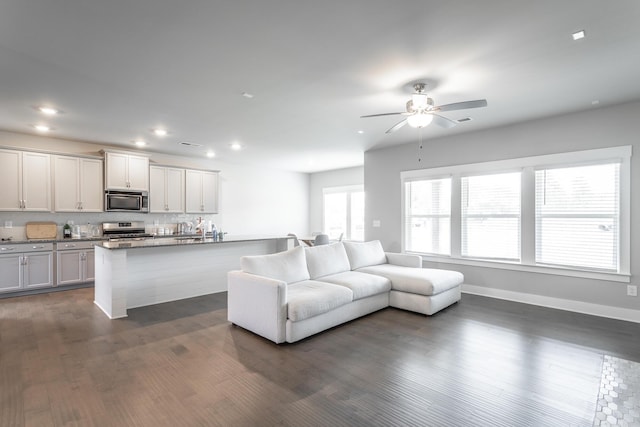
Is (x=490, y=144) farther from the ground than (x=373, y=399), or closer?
farther from the ground

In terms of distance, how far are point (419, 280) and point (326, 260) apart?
128cm

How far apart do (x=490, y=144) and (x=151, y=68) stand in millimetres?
4901

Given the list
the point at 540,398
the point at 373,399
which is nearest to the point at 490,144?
the point at 540,398

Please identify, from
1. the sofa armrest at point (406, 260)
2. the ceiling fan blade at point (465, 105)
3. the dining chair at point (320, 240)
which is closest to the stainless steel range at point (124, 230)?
the dining chair at point (320, 240)

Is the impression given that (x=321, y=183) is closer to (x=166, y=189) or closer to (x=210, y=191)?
(x=210, y=191)

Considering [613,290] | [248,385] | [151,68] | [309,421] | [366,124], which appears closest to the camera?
[309,421]

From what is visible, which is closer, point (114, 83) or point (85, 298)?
point (114, 83)

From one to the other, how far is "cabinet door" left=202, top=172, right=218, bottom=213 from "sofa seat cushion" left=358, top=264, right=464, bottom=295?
440cm

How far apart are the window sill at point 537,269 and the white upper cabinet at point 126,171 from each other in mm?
5807

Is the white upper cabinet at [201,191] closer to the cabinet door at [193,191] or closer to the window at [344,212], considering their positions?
the cabinet door at [193,191]

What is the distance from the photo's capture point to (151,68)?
3.06 m

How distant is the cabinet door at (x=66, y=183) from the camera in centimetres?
557

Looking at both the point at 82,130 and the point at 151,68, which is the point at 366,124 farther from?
the point at 82,130

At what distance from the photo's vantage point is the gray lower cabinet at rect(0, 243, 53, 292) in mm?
4918
